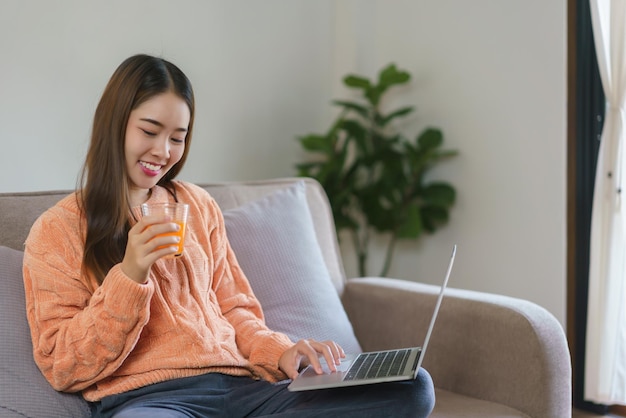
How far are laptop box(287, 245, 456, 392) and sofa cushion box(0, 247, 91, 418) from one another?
46 centimetres

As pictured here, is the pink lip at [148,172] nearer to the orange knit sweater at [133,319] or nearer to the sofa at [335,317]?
the orange knit sweater at [133,319]

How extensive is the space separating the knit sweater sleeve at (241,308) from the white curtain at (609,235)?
143 centimetres

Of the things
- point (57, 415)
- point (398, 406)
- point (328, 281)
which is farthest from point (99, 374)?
point (328, 281)

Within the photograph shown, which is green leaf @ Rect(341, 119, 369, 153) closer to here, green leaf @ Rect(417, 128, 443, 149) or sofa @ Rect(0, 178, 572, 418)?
green leaf @ Rect(417, 128, 443, 149)

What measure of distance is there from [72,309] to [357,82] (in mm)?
2401

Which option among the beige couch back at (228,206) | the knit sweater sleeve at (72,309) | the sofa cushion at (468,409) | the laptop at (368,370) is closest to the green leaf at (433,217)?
the beige couch back at (228,206)

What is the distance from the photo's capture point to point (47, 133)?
2.84m

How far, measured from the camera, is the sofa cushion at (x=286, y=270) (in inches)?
77.5

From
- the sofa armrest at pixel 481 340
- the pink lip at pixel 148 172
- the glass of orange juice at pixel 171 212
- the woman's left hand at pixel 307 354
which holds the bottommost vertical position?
the sofa armrest at pixel 481 340

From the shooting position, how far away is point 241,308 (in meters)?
1.79

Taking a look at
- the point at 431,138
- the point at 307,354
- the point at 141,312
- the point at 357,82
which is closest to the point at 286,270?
the point at 307,354

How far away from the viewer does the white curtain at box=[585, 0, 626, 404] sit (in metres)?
2.66

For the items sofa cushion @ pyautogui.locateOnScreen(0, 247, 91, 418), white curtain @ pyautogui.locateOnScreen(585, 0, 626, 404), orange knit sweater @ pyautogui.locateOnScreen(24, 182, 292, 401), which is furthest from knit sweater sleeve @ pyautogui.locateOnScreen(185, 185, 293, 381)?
white curtain @ pyautogui.locateOnScreen(585, 0, 626, 404)

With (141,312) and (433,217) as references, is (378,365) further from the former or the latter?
(433,217)
